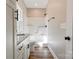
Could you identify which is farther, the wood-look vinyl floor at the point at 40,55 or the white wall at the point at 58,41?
the wood-look vinyl floor at the point at 40,55

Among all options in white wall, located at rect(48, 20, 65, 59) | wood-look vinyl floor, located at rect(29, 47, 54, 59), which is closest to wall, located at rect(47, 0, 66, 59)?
white wall, located at rect(48, 20, 65, 59)

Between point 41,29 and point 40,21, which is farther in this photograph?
point 40,21

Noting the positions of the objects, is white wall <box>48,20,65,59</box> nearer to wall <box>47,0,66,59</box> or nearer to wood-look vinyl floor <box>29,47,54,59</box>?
wall <box>47,0,66,59</box>

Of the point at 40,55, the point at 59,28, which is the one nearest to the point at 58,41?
the point at 59,28

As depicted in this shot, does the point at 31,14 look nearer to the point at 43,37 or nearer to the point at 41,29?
the point at 41,29

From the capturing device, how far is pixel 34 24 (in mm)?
8141

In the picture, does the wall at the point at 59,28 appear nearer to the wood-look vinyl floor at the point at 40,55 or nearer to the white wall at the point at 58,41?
the white wall at the point at 58,41

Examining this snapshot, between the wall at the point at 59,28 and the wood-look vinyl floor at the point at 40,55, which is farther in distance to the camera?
the wood-look vinyl floor at the point at 40,55

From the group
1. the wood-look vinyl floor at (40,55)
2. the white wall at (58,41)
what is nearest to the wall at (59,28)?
A: the white wall at (58,41)

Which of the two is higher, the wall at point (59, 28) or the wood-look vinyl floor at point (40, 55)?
the wall at point (59, 28)

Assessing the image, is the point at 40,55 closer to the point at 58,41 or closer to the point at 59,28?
the point at 58,41

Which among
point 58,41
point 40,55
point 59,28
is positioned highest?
point 59,28
